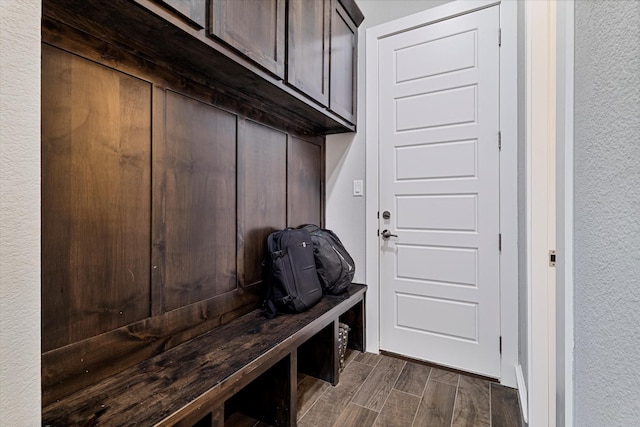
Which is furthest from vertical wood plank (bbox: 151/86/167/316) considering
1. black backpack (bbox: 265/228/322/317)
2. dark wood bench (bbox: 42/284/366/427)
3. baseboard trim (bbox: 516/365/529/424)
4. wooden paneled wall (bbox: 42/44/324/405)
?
baseboard trim (bbox: 516/365/529/424)

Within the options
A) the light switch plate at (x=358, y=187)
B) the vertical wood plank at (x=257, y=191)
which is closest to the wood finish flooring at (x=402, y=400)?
the vertical wood plank at (x=257, y=191)

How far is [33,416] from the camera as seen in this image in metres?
0.53

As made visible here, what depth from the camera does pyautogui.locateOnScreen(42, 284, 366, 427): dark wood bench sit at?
922mm

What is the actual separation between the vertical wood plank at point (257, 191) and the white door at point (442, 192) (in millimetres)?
784

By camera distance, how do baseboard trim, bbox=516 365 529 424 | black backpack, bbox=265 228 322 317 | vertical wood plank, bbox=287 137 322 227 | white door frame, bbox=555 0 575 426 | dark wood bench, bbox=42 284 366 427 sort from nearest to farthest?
1. white door frame, bbox=555 0 575 426
2. dark wood bench, bbox=42 284 366 427
3. baseboard trim, bbox=516 365 529 424
4. black backpack, bbox=265 228 322 317
5. vertical wood plank, bbox=287 137 322 227

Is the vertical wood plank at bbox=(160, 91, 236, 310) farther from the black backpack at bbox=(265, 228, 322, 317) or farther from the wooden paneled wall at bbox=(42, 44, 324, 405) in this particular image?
the black backpack at bbox=(265, 228, 322, 317)

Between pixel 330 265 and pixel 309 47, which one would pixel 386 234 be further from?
pixel 309 47

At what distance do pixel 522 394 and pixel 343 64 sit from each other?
7.46ft

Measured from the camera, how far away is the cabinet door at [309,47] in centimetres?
162

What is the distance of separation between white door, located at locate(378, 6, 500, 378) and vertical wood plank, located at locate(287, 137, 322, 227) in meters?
0.50

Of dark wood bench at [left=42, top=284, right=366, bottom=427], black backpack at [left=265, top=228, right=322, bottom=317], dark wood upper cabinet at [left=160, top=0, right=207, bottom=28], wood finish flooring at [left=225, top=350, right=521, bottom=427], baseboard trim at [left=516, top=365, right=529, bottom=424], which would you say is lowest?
wood finish flooring at [left=225, top=350, right=521, bottom=427]

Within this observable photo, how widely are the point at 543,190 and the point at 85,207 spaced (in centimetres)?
181

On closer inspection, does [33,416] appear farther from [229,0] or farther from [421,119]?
[421,119]

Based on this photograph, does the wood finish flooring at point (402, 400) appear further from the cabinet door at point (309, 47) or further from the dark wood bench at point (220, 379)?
the cabinet door at point (309, 47)
